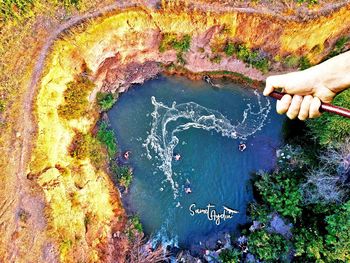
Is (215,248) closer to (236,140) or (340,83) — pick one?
(236,140)

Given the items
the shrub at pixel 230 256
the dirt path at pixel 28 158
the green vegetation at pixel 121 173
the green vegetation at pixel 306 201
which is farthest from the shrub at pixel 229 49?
the shrub at pixel 230 256

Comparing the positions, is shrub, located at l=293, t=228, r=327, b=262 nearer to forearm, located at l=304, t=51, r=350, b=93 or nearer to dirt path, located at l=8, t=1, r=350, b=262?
dirt path, located at l=8, t=1, r=350, b=262

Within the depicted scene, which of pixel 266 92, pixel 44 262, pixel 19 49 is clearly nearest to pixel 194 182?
pixel 44 262

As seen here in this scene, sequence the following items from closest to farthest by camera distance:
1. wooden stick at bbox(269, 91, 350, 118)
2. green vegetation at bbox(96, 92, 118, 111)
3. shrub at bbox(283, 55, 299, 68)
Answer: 1. wooden stick at bbox(269, 91, 350, 118)
2. shrub at bbox(283, 55, 299, 68)
3. green vegetation at bbox(96, 92, 118, 111)

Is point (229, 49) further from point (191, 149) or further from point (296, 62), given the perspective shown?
point (191, 149)

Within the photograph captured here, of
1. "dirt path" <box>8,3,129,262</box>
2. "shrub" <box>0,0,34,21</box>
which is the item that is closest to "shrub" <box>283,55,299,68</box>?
"dirt path" <box>8,3,129,262</box>

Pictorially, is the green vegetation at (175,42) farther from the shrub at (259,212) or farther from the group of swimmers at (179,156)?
the shrub at (259,212)
